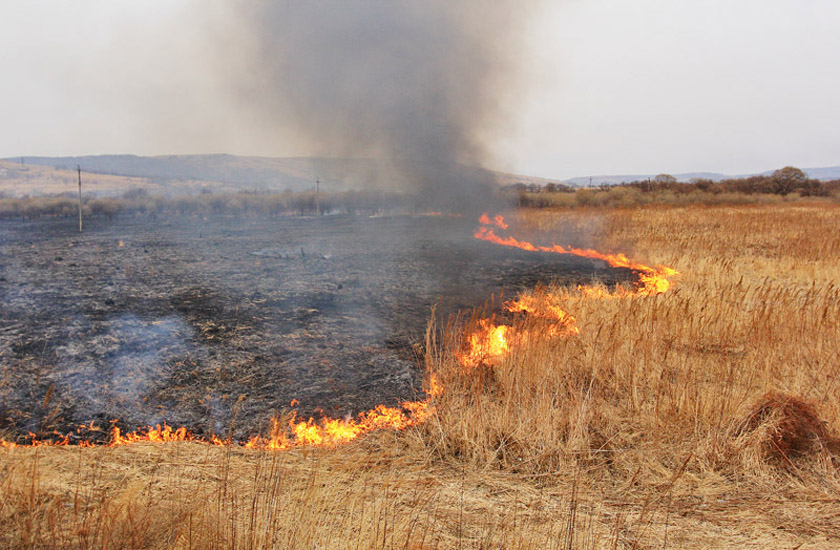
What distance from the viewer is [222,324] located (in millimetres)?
7176

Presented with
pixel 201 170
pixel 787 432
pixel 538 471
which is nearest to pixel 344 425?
pixel 538 471

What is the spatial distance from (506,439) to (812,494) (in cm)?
221

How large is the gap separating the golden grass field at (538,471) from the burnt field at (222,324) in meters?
0.61

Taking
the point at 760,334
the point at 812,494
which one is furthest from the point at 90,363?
the point at 760,334

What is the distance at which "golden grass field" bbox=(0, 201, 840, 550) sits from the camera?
2670 mm

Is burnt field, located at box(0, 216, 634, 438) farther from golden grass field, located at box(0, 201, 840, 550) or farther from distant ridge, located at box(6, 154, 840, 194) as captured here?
distant ridge, located at box(6, 154, 840, 194)

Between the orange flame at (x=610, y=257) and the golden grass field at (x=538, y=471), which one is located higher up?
the orange flame at (x=610, y=257)

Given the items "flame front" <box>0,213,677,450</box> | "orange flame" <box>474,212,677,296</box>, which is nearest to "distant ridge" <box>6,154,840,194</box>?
"orange flame" <box>474,212,677,296</box>

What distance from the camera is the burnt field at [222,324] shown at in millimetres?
4762

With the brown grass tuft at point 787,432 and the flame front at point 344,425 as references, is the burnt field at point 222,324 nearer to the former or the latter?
the flame front at point 344,425

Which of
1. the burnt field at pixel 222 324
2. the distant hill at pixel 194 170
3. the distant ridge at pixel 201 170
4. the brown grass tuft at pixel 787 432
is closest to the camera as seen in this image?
the brown grass tuft at pixel 787 432

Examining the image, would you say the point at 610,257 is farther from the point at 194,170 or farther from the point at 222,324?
the point at 194,170

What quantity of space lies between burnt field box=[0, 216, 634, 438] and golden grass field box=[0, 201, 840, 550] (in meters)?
0.61

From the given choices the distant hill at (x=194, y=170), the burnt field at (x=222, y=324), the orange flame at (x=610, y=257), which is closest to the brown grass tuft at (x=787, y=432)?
the burnt field at (x=222, y=324)
